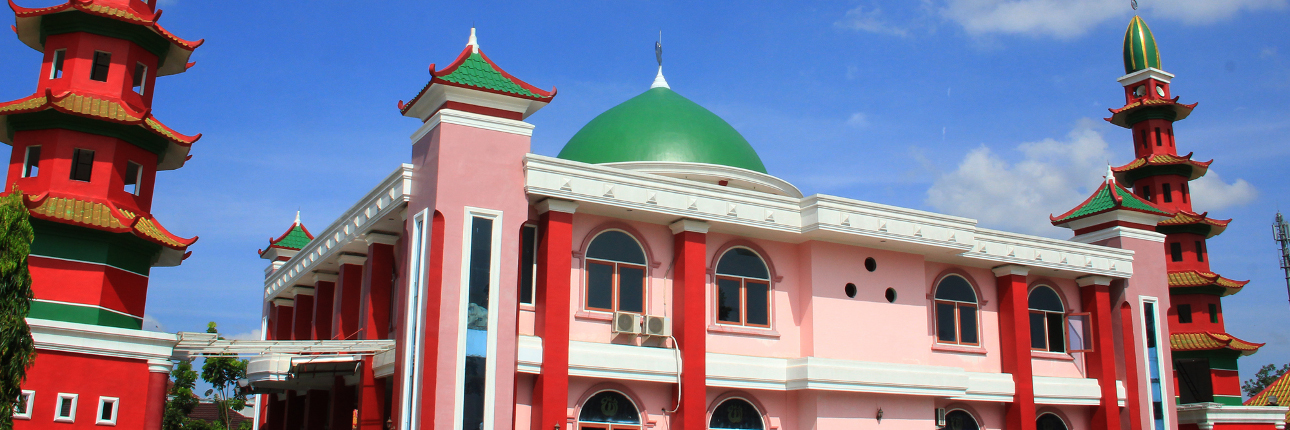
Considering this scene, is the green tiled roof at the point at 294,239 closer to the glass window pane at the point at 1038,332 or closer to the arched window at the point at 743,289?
the arched window at the point at 743,289

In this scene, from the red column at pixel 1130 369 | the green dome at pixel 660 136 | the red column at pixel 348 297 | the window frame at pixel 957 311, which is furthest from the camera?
the red column at pixel 1130 369

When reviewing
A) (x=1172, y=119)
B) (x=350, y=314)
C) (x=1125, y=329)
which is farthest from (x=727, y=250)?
(x=1172, y=119)

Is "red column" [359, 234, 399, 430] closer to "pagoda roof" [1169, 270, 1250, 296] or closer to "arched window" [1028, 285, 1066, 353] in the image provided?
"arched window" [1028, 285, 1066, 353]

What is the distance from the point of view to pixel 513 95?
54.1ft

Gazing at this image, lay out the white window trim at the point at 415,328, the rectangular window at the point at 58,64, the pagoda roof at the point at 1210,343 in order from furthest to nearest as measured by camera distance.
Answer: the pagoda roof at the point at 1210,343 < the rectangular window at the point at 58,64 < the white window trim at the point at 415,328

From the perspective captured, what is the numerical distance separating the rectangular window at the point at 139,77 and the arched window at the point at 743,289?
40.6ft

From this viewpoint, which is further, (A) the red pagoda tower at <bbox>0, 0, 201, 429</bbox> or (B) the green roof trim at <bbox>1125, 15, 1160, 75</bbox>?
(B) the green roof trim at <bbox>1125, 15, 1160, 75</bbox>

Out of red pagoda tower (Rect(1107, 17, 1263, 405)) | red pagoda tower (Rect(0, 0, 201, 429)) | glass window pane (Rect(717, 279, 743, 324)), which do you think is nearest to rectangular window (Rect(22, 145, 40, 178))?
red pagoda tower (Rect(0, 0, 201, 429))

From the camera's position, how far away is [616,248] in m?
18.1

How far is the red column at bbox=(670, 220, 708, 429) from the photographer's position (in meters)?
17.2

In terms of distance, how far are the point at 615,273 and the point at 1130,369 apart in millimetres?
12511

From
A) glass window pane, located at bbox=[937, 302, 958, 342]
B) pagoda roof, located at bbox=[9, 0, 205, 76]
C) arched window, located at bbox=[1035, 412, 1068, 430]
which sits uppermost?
pagoda roof, located at bbox=[9, 0, 205, 76]

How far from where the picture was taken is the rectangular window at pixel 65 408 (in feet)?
55.4

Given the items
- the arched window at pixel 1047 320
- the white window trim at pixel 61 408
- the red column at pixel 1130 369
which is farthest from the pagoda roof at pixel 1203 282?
the white window trim at pixel 61 408
